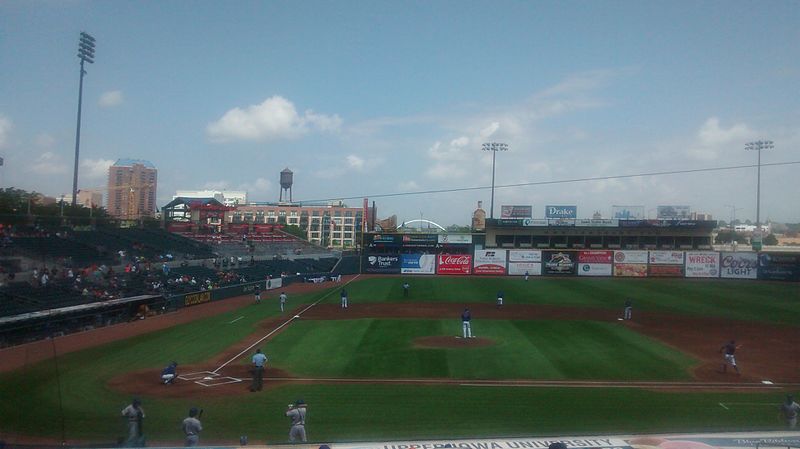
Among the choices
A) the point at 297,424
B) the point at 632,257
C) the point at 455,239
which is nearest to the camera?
the point at 297,424

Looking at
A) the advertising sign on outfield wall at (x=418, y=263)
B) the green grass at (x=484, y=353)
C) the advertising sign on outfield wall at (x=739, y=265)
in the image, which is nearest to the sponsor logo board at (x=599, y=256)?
the advertising sign on outfield wall at (x=739, y=265)

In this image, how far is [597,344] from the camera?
24.3 meters

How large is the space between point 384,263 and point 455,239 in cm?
812

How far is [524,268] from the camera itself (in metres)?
58.3

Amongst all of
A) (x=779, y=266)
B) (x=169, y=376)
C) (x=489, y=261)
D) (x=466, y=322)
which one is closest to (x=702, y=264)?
(x=779, y=266)

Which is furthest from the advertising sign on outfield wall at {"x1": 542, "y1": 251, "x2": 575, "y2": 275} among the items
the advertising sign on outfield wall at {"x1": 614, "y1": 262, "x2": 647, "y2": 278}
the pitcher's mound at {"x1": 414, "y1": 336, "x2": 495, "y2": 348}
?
the pitcher's mound at {"x1": 414, "y1": 336, "x2": 495, "y2": 348}

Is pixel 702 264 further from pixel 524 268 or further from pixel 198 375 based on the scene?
pixel 198 375

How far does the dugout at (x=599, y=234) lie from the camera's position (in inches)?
2473

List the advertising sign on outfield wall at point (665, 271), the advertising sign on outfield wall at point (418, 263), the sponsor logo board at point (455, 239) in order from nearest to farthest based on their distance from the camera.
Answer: the advertising sign on outfield wall at point (665, 271) < the advertising sign on outfield wall at point (418, 263) < the sponsor logo board at point (455, 239)

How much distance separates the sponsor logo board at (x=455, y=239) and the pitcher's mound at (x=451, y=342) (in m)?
33.9

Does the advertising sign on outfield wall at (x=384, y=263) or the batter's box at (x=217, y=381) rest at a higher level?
the advertising sign on outfield wall at (x=384, y=263)

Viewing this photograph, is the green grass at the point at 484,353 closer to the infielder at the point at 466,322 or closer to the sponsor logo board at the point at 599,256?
the infielder at the point at 466,322

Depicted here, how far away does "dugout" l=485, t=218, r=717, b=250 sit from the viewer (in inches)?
2473

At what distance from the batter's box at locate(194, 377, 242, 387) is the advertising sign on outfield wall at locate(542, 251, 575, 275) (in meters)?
44.7
